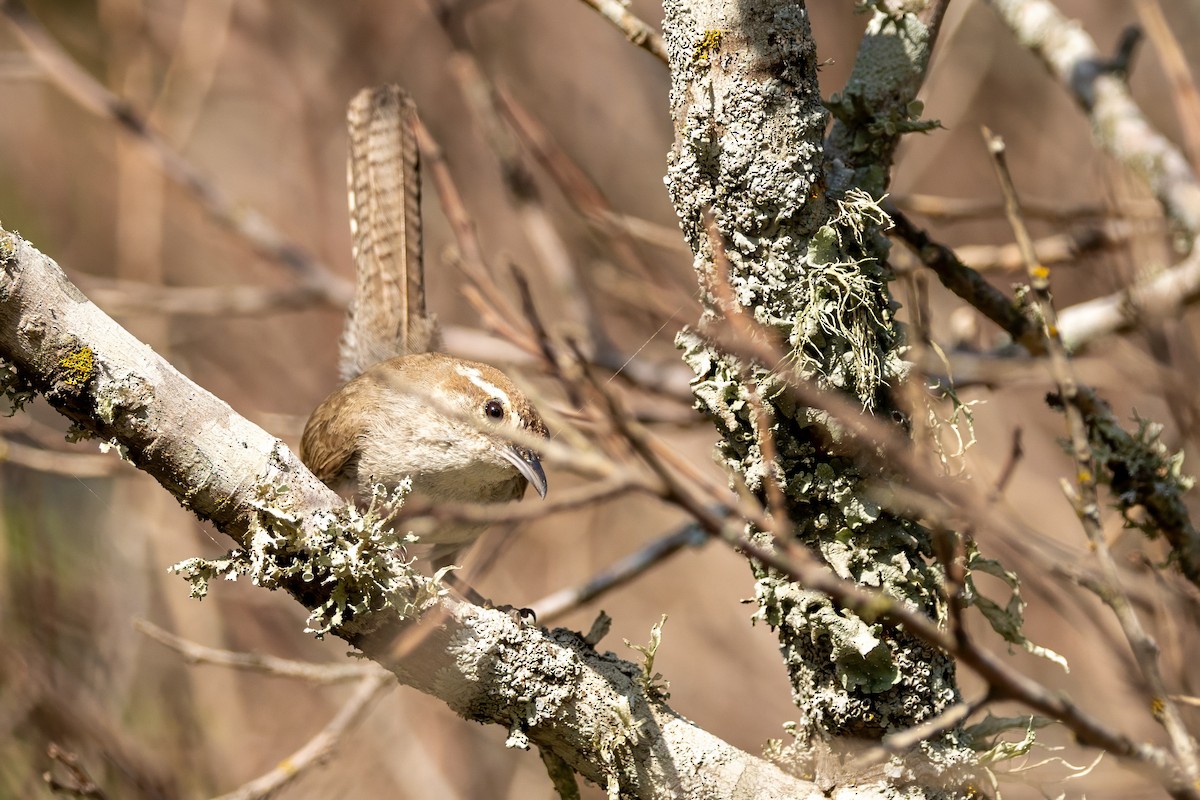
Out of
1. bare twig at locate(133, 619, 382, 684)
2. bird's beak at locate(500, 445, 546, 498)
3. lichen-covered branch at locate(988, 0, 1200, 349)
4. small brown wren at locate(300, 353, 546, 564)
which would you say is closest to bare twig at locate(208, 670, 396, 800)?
bare twig at locate(133, 619, 382, 684)

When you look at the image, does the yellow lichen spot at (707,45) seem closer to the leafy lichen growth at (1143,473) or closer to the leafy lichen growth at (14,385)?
the leafy lichen growth at (1143,473)

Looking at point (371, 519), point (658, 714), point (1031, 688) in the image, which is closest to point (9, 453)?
point (371, 519)

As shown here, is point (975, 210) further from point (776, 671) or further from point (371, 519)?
point (776, 671)

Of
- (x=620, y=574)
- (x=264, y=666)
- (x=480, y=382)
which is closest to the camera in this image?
(x=264, y=666)

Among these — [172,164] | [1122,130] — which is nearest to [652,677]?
[1122,130]

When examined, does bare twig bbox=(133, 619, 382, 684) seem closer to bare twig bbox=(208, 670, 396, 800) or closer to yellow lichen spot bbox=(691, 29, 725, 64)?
bare twig bbox=(208, 670, 396, 800)

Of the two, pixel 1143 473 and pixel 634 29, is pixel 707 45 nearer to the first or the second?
pixel 634 29

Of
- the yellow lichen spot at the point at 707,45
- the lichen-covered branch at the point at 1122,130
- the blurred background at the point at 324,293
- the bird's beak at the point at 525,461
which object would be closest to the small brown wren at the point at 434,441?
the bird's beak at the point at 525,461
